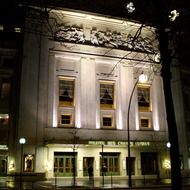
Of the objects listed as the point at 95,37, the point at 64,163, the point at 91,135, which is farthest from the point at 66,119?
the point at 95,37

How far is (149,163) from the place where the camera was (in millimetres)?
42500

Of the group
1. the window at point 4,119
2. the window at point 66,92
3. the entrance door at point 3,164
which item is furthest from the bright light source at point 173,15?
the entrance door at point 3,164

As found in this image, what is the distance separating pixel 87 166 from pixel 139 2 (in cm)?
3106

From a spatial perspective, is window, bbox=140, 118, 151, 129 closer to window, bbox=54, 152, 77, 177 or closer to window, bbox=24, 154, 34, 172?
window, bbox=54, 152, 77, 177

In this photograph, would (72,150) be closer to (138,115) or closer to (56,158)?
(56,158)

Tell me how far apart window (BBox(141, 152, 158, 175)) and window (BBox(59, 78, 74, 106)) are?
12.9 m

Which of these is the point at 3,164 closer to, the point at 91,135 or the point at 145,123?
the point at 91,135

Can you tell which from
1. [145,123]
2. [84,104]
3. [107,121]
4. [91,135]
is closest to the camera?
[91,135]

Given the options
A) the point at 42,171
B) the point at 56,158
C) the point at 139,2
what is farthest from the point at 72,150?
the point at 139,2

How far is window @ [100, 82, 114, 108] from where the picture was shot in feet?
139

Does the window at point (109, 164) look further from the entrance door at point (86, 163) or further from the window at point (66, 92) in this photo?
the window at point (66, 92)

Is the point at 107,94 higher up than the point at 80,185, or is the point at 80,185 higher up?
the point at 107,94

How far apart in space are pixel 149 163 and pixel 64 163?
1253cm

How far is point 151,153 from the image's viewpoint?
141 feet
